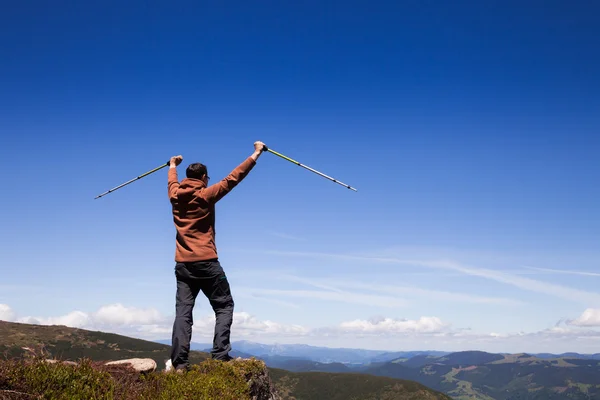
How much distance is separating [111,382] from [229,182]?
4.01 metres

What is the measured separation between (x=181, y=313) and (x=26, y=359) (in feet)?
10.7

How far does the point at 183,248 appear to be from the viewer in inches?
340

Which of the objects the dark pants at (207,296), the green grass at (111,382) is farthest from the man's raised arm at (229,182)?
the green grass at (111,382)

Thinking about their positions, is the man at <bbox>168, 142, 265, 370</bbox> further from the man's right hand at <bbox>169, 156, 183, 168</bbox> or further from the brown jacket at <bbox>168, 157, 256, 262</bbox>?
the man's right hand at <bbox>169, 156, 183, 168</bbox>

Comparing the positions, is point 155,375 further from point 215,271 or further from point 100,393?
point 215,271

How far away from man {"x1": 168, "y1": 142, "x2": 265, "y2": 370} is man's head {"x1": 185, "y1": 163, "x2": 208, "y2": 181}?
318mm

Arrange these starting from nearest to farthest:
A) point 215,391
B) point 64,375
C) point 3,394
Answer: point 3,394, point 64,375, point 215,391

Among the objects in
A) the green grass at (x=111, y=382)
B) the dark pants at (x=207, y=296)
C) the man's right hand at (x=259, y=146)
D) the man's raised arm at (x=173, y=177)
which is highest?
the man's right hand at (x=259, y=146)

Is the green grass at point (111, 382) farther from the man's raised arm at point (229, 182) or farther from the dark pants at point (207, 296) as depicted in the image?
the man's raised arm at point (229, 182)

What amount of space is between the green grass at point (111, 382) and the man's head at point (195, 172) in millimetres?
3566

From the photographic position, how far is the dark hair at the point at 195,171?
9219mm

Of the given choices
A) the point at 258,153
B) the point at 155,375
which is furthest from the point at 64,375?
the point at 258,153

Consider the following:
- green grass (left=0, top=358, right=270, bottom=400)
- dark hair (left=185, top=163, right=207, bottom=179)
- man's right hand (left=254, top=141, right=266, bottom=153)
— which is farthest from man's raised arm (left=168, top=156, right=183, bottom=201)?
green grass (left=0, top=358, right=270, bottom=400)

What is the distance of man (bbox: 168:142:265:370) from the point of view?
27.7ft
